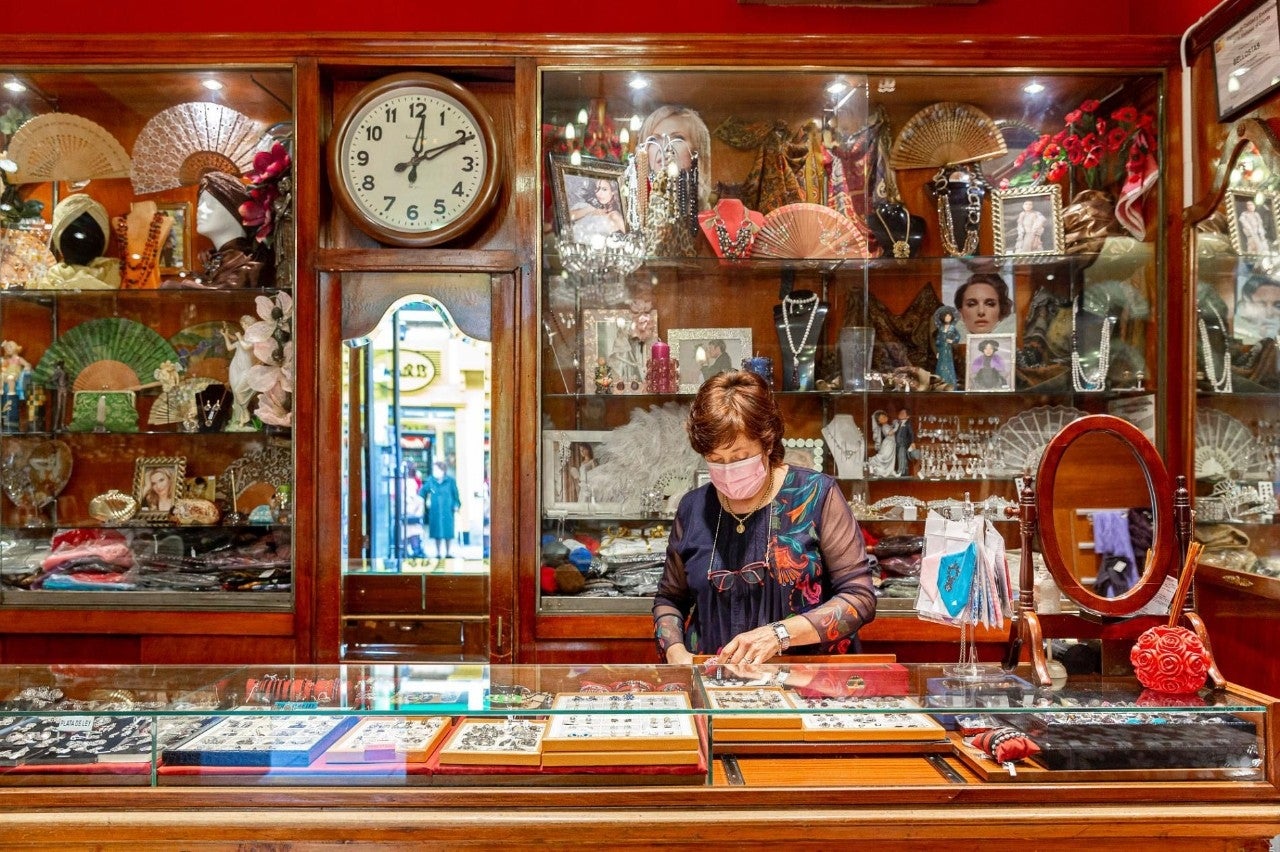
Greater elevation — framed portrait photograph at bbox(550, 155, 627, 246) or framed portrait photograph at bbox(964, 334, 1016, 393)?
framed portrait photograph at bbox(550, 155, 627, 246)

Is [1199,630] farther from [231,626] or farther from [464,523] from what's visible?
[231,626]

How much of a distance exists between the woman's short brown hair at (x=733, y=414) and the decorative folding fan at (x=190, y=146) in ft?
7.44

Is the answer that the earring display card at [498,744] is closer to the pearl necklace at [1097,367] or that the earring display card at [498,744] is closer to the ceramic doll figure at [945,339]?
the ceramic doll figure at [945,339]

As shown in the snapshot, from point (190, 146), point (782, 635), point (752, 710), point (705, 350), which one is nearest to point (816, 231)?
point (705, 350)

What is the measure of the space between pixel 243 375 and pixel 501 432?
1.04 metres

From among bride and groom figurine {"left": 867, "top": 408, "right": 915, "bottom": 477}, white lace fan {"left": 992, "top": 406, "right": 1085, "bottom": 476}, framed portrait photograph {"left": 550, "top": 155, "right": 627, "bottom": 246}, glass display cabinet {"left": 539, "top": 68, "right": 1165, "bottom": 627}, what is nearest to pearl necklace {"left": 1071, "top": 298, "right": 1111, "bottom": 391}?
glass display cabinet {"left": 539, "top": 68, "right": 1165, "bottom": 627}

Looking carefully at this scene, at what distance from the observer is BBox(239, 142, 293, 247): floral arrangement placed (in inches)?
132

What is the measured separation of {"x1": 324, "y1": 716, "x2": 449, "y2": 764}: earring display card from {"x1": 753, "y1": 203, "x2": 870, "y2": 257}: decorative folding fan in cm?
238

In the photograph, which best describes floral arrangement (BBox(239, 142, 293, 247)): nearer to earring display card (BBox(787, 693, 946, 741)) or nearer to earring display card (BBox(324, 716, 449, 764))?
earring display card (BBox(324, 716, 449, 764))

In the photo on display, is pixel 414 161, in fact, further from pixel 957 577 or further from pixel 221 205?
pixel 957 577

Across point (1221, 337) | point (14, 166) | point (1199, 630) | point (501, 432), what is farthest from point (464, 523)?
point (1221, 337)

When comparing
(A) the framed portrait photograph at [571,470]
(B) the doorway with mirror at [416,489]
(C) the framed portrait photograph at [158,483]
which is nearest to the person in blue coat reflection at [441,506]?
(B) the doorway with mirror at [416,489]

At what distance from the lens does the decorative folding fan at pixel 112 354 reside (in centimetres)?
351

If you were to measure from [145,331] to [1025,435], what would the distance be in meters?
3.37
